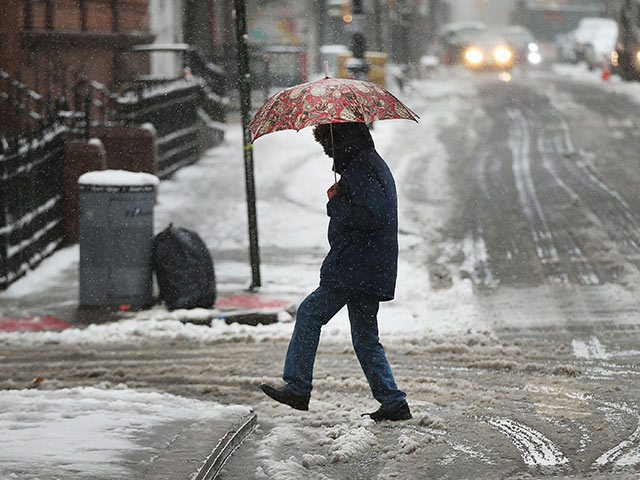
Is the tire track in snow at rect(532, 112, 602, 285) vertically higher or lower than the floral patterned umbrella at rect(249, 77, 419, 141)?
lower

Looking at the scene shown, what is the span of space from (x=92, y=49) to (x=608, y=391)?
52.5 feet

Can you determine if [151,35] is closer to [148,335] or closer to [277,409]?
[148,335]

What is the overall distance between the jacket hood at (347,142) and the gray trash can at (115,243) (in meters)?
4.79

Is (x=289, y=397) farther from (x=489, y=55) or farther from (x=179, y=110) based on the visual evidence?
(x=489, y=55)

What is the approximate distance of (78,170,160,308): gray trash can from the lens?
1067cm

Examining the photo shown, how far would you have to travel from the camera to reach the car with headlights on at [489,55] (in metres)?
42.4

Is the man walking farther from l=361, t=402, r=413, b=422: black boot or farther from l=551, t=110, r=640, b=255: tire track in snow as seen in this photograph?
l=551, t=110, r=640, b=255: tire track in snow

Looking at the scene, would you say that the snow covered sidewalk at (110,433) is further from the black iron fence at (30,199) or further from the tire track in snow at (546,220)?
the tire track in snow at (546,220)

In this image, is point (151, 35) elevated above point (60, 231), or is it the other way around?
point (151, 35)

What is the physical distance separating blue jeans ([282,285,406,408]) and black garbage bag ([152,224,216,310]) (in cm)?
415

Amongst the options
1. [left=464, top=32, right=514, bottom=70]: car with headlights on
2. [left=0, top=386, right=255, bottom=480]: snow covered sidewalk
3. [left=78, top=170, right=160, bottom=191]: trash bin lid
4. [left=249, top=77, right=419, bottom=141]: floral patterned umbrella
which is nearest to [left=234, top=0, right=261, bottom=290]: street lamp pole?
[left=78, top=170, right=160, bottom=191]: trash bin lid

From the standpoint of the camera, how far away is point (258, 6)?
4200cm

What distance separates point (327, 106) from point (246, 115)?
5.22 m

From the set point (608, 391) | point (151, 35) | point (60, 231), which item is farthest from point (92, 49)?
point (608, 391)
